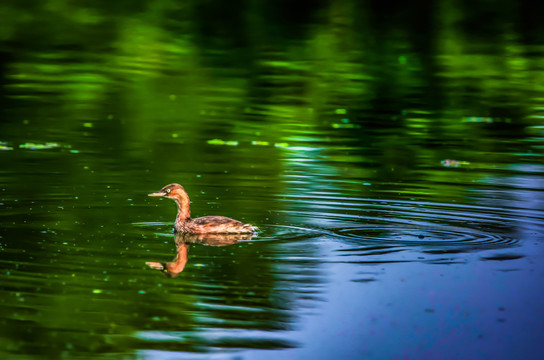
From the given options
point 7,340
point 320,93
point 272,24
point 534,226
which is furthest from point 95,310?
point 272,24

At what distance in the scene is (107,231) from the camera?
10289 mm

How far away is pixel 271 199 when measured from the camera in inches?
483

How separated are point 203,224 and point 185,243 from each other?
43cm

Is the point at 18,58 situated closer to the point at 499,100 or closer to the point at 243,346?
the point at 499,100

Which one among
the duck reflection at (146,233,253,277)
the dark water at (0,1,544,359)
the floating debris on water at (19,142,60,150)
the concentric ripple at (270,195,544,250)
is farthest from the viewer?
the floating debris on water at (19,142,60,150)

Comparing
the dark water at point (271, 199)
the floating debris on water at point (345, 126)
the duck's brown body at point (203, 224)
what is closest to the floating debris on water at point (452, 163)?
the dark water at point (271, 199)

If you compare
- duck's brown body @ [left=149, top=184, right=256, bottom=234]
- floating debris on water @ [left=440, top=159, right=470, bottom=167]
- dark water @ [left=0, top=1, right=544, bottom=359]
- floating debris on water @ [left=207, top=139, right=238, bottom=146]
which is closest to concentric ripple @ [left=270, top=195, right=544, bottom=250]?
dark water @ [left=0, top=1, right=544, bottom=359]

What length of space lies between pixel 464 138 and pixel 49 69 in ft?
37.8

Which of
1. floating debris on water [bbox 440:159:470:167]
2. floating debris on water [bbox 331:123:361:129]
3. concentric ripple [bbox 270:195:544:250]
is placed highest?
concentric ripple [bbox 270:195:544:250]

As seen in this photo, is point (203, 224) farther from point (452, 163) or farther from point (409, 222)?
point (452, 163)

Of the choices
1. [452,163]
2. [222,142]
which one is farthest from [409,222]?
[222,142]

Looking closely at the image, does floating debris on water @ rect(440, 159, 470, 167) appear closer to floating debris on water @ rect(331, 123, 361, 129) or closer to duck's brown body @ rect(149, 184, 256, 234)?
floating debris on water @ rect(331, 123, 361, 129)

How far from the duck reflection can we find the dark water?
1.6 inches

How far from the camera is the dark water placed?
7.51m
